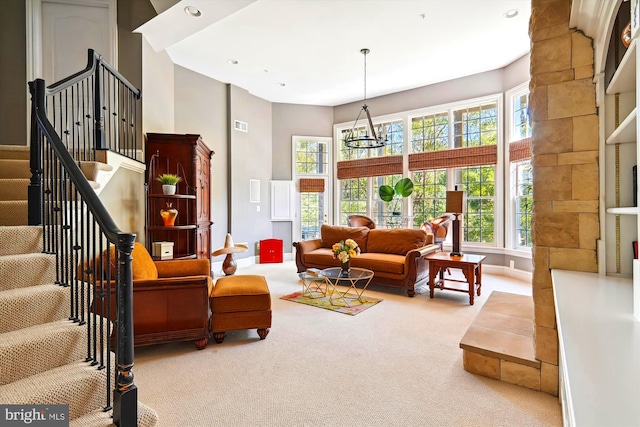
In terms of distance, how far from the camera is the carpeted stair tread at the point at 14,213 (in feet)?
7.80

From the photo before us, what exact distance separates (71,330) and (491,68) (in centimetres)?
682

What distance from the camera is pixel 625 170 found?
5.82 feet

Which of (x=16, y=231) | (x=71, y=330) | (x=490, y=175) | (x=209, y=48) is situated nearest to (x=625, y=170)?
(x=71, y=330)

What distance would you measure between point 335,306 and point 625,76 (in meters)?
3.30

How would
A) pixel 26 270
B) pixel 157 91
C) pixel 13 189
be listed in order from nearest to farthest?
pixel 26 270 < pixel 13 189 < pixel 157 91

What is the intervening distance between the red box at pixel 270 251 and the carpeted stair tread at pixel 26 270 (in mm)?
5107

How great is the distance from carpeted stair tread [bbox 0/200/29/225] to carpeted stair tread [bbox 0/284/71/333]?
0.89m

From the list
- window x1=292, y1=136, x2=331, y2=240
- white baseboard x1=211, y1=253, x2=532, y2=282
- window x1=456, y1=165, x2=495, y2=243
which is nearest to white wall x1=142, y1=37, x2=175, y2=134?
white baseboard x1=211, y1=253, x2=532, y2=282

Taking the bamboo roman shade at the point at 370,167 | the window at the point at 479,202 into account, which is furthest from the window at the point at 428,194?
the bamboo roman shade at the point at 370,167

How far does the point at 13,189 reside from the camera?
262 cm

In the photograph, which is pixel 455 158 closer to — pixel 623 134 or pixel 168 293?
pixel 623 134

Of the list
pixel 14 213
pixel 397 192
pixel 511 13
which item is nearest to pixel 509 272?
pixel 397 192

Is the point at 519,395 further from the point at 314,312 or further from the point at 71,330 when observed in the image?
the point at 71,330

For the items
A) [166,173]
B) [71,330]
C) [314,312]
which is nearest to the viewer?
[71,330]
